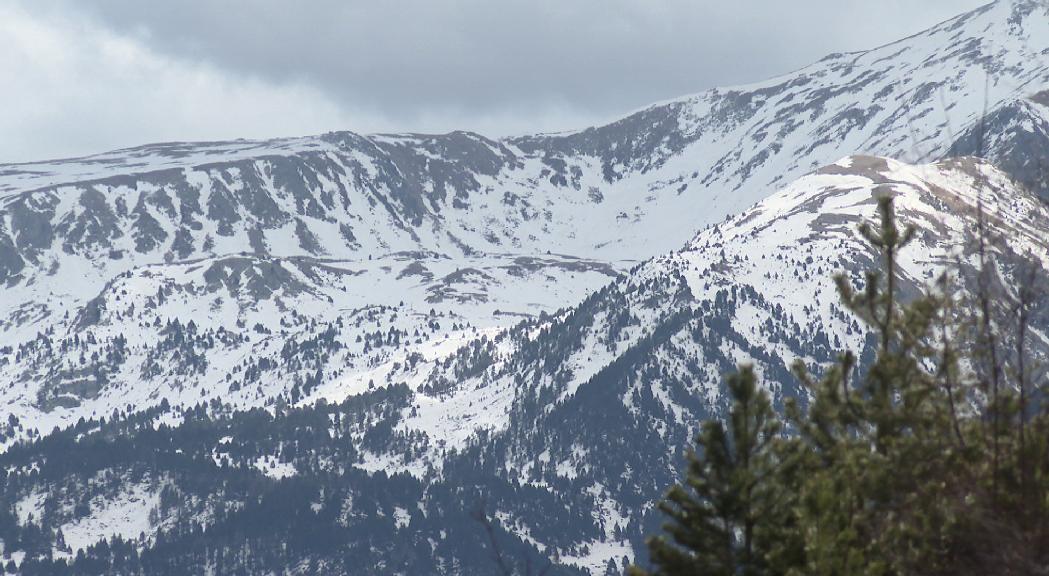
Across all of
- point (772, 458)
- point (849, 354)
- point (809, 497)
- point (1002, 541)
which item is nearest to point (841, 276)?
point (849, 354)

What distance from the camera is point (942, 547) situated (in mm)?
43656

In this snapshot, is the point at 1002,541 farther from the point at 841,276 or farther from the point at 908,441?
the point at 841,276

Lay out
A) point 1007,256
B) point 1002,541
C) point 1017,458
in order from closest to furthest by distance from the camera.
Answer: point 1007,256 < point 1002,541 < point 1017,458

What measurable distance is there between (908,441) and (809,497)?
3467mm

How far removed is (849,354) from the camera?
5112cm

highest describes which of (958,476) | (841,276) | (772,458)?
(841,276)

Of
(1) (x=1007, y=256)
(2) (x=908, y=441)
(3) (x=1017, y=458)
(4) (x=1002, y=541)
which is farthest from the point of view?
(2) (x=908, y=441)

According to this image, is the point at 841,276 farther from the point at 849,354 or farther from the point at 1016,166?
the point at 1016,166

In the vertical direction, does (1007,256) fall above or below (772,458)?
below

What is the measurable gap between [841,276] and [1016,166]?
1139 cm

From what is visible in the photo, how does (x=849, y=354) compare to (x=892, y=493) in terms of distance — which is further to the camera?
(x=849, y=354)

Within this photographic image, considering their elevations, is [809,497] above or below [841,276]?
below

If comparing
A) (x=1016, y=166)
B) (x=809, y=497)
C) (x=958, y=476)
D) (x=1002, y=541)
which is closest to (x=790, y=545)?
(x=809, y=497)

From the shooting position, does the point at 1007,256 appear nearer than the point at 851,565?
Yes
